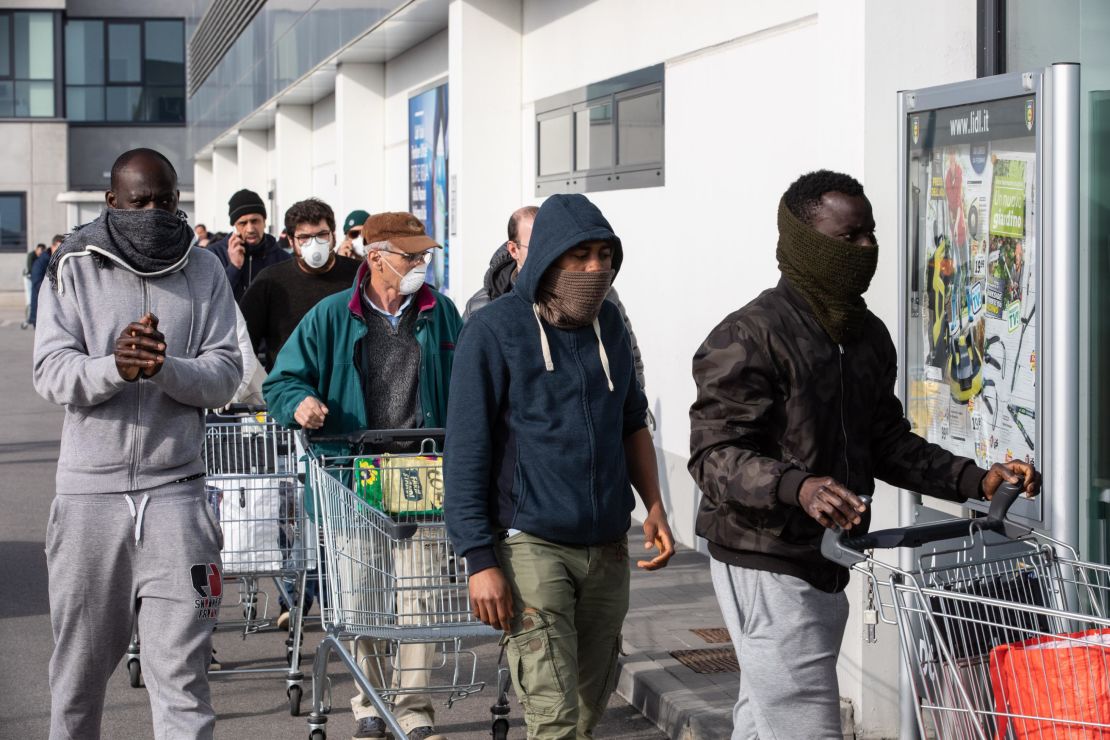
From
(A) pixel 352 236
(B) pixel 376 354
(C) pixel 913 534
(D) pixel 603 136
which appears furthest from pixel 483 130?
(C) pixel 913 534

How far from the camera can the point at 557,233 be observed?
399cm

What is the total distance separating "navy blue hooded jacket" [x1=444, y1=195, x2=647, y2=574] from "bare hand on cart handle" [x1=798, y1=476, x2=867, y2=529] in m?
0.83

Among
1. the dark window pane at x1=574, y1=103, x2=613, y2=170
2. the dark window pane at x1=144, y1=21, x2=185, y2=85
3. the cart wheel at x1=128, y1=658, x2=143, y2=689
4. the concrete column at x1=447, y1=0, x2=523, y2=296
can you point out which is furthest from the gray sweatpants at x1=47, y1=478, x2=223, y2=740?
the dark window pane at x1=144, y1=21, x2=185, y2=85

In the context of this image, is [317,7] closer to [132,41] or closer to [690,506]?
[690,506]

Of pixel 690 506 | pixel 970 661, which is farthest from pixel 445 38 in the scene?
pixel 970 661

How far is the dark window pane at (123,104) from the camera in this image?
2122 inches

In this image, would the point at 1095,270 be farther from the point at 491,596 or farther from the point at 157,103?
the point at 157,103

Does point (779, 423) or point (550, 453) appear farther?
point (550, 453)

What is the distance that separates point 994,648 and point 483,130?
33.3 ft

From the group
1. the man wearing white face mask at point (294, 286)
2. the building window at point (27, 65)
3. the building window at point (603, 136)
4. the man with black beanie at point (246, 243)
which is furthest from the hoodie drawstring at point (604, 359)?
the building window at point (27, 65)

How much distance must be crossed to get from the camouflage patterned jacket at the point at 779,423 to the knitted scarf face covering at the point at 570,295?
393 millimetres

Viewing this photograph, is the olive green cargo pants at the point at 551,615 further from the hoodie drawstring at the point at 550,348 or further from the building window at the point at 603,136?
the building window at the point at 603,136

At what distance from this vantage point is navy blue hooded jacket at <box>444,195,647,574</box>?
399 cm

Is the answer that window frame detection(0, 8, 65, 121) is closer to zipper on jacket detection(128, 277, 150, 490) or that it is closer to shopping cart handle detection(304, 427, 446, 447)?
shopping cart handle detection(304, 427, 446, 447)
